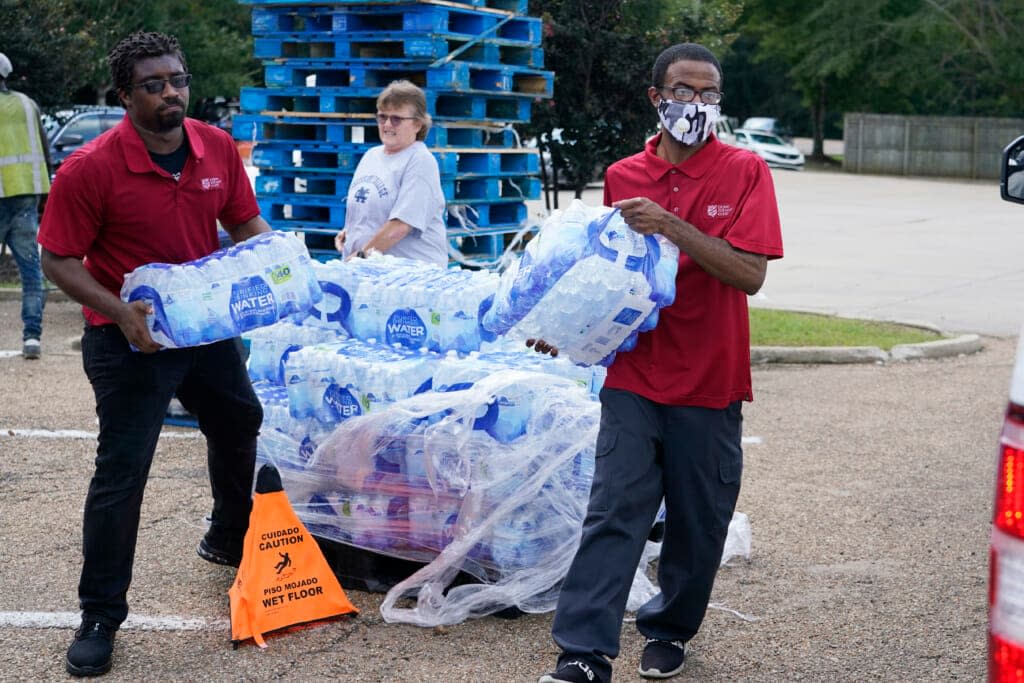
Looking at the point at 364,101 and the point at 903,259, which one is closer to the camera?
the point at 364,101

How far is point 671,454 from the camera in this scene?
174 inches

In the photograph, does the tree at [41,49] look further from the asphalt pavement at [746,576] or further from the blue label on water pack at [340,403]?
the blue label on water pack at [340,403]

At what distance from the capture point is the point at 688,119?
171 inches

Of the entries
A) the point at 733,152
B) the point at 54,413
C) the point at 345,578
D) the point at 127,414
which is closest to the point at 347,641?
the point at 345,578

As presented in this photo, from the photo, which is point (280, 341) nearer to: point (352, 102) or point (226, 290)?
point (226, 290)

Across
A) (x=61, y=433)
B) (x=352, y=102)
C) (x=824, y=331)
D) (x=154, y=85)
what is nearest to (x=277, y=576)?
(x=154, y=85)

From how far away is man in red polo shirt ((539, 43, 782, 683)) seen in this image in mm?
4262

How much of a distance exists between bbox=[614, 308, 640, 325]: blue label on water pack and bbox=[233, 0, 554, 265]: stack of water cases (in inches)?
181

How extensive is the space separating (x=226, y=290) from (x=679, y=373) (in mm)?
1523

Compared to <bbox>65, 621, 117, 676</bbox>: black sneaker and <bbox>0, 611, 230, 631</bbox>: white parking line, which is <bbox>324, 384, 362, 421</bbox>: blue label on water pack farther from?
<bbox>65, 621, 117, 676</bbox>: black sneaker

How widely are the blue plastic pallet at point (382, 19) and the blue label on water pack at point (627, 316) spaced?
4762mm

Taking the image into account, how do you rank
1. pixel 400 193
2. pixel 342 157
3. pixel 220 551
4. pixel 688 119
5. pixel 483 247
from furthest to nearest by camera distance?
pixel 483 247 → pixel 342 157 → pixel 400 193 → pixel 220 551 → pixel 688 119

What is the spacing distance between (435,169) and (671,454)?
10.2 ft

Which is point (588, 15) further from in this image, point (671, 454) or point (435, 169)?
point (671, 454)
